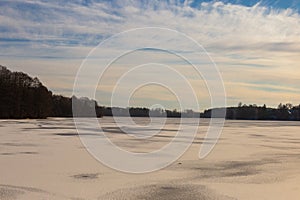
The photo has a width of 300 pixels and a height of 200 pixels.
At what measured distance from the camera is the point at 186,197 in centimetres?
583

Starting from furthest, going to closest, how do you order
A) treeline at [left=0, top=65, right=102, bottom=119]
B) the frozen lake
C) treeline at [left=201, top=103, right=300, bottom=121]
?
treeline at [left=201, top=103, right=300, bottom=121]
treeline at [left=0, top=65, right=102, bottom=119]
the frozen lake

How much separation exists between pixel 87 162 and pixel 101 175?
5.59 ft

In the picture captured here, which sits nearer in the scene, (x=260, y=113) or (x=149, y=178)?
(x=149, y=178)

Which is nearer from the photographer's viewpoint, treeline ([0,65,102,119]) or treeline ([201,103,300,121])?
treeline ([0,65,102,119])

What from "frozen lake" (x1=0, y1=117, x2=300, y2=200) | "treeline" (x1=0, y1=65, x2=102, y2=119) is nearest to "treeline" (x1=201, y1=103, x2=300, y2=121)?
"treeline" (x1=0, y1=65, x2=102, y2=119)

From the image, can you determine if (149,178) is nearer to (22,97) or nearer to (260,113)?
(22,97)

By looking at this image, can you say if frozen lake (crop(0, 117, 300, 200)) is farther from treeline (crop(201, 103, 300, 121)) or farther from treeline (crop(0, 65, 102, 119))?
treeline (crop(201, 103, 300, 121))

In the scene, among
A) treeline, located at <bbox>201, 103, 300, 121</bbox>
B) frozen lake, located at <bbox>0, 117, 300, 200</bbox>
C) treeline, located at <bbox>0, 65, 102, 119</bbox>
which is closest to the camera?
frozen lake, located at <bbox>0, 117, 300, 200</bbox>

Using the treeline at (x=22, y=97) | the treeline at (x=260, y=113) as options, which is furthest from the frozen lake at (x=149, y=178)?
the treeline at (x=260, y=113)

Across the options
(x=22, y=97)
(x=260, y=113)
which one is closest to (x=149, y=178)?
(x=22, y=97)

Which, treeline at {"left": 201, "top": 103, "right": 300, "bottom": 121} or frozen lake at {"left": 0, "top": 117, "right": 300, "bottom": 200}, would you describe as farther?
treeline at {"left": 201, "top": 103, "right": 300, "bottom": 121}

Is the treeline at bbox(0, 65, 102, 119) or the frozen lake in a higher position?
the treeline at bbox(0, 65, 102, 119)

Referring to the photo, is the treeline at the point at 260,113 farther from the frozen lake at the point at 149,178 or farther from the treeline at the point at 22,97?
the frozen lake at the point at 149,178

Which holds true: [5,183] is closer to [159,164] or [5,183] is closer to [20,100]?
[159,164]
